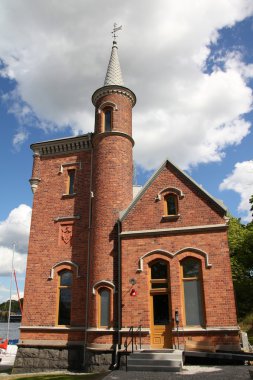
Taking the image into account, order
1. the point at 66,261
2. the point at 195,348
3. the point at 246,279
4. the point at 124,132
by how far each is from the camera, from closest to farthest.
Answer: the point at 195,348 < the point at 66,261 < the point at 124,132 < the point at 246,279

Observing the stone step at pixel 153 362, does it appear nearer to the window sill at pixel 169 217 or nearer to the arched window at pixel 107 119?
the window sill at pixel 169 217

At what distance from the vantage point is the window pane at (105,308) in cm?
1688

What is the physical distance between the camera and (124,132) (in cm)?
2066

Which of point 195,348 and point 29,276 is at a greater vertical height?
point 29,276

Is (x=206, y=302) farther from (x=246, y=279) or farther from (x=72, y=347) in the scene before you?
(x=246, y=279)

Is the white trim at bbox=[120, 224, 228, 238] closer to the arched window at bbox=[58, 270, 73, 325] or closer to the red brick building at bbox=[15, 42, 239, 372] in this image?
the red brick building at bbox=[15, 42, 239, 372]

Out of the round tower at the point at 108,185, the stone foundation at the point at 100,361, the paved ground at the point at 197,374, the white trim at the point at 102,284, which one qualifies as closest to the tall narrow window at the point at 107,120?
the round tower at the point at 108,185

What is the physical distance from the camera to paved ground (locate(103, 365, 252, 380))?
10852mm

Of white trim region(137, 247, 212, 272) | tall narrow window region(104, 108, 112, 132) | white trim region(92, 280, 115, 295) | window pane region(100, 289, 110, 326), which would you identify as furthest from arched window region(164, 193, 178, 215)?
tall narrow window region(104, 108, 112, 132)

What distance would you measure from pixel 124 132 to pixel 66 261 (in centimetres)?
822

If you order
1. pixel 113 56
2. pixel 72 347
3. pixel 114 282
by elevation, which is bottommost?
pixel 72 347

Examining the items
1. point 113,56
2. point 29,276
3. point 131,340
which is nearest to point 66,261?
point 29,276

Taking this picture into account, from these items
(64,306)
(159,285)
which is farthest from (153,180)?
(64,306)

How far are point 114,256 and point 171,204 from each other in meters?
3.94
